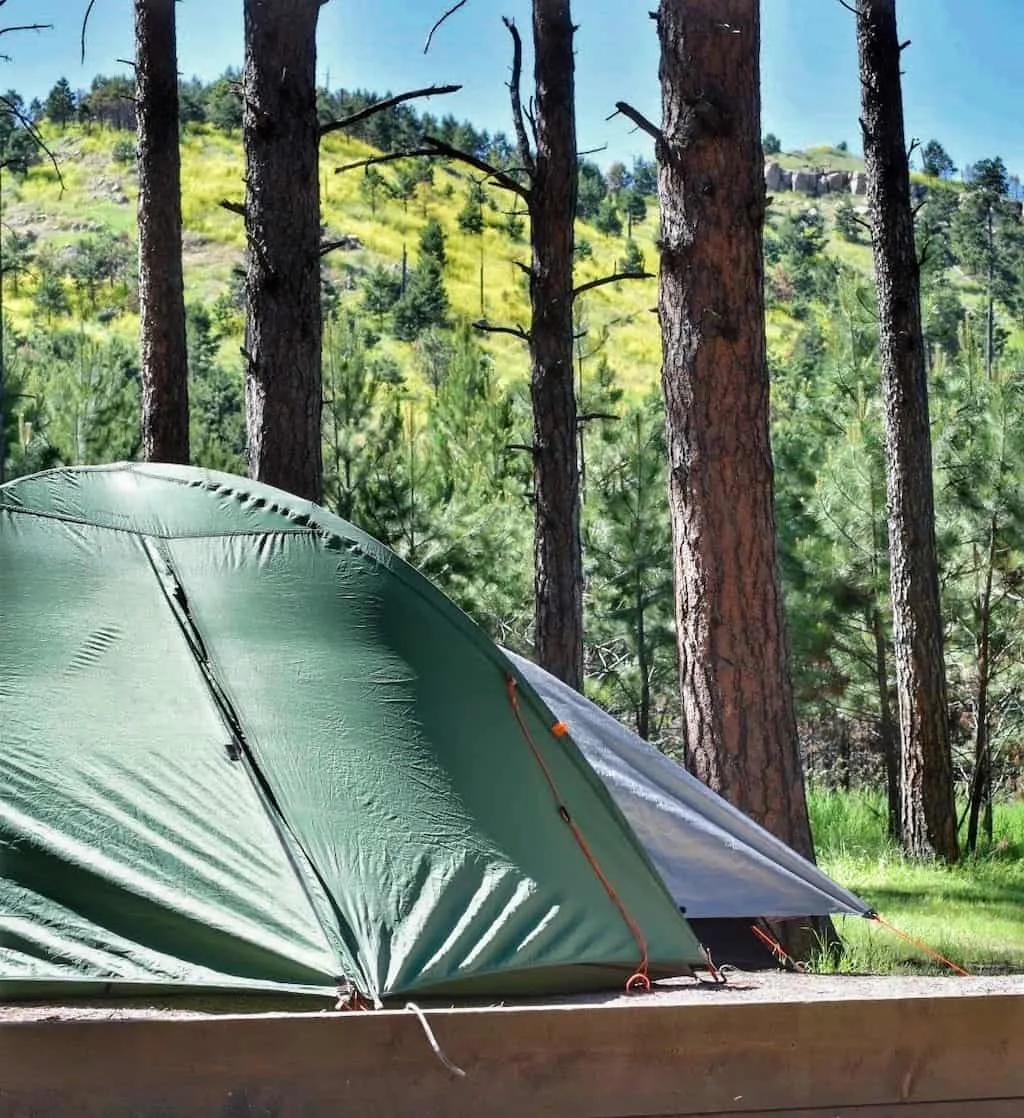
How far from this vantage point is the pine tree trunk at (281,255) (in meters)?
7.75

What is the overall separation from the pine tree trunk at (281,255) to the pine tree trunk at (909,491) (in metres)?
4.52

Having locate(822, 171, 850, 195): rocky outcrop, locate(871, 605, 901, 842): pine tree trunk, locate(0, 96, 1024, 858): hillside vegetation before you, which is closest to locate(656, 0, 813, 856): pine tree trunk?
locate(0, 96, 1024, 858): hillside vegetation

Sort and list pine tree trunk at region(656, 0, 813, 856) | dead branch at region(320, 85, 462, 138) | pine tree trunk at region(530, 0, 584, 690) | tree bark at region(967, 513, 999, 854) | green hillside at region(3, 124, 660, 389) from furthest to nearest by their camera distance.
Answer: green hillside at region(3, 124, 660, 389) < tree bark at region(967, 513, 999, 854) < pine tree trunk at region(530, 0, 584, 690) < dead branch at region(320, 85, 462, 138) < pine tree trunk at region(656, 0, 813, 856)

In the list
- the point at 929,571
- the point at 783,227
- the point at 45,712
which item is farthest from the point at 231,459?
the point at 783,227

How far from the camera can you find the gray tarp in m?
5.25

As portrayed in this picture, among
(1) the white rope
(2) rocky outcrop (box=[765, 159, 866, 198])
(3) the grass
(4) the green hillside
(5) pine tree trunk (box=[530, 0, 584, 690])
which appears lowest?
(3) the grass

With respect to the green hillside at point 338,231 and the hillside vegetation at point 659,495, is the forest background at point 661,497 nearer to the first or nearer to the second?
the hillside vegetation at point 659,495

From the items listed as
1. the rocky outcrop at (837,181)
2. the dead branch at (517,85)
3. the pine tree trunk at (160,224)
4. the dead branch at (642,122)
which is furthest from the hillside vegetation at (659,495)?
the rocky outcrop at (837,181)

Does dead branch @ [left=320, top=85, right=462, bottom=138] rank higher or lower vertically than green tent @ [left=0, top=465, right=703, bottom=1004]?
higher

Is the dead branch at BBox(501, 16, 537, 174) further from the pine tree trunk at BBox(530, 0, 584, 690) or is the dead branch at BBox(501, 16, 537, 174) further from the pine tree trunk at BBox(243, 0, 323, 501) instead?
the pine tree trunk at BBox(243, 0, 323, 501)

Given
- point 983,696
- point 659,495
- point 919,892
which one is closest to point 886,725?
point 983,696

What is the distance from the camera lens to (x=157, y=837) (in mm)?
4078

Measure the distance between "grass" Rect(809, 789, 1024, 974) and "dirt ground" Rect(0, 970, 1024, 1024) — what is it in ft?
2.89

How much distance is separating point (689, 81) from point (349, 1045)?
13.6 ft
